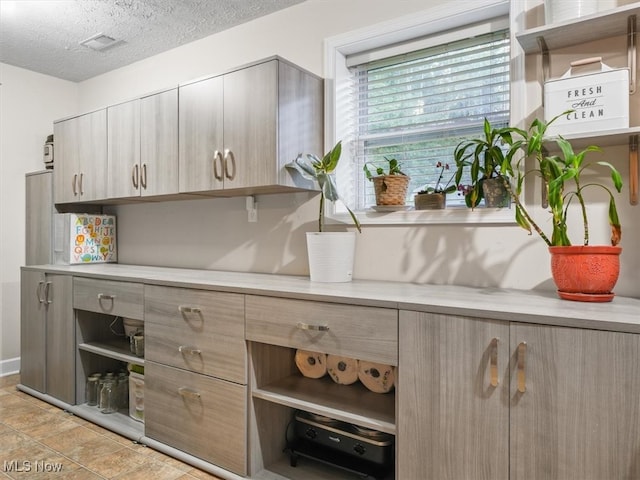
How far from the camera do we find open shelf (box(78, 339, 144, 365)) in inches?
98.8

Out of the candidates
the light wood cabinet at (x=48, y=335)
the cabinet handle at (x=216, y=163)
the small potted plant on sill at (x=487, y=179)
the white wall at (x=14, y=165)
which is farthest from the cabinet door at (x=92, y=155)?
the small potted plant on sill at (x=487, y=179)

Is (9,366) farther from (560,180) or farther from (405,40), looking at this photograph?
(560,180)

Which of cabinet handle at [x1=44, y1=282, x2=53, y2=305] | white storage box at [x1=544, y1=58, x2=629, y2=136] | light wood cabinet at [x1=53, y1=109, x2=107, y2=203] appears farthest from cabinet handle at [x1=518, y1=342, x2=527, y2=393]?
cabinet handle at [x1=44, y1=282, x2=53, y2=305]

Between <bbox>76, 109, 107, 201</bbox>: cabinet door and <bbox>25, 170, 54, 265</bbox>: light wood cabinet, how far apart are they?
0.41 meters

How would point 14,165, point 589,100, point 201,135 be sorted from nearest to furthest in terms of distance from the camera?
point 589,100, point 201,135, point 14,165

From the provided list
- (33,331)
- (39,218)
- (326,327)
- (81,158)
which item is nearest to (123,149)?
(81,158)

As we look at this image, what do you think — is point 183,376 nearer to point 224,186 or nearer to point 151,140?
point 224,186

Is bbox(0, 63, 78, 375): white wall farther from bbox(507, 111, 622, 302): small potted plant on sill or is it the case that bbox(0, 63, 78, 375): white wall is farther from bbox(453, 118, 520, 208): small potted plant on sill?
bbox(507, 111, 622, 302): small potted plant on sill

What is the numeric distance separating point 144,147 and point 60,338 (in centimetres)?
135

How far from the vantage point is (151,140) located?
271 cm

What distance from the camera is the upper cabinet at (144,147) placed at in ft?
8.54

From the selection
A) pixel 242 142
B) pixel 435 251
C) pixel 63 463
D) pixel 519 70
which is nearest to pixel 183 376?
pixel 63 463

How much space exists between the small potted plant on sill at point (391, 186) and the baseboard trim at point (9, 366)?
10.6 feet

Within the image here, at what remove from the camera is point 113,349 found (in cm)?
268
